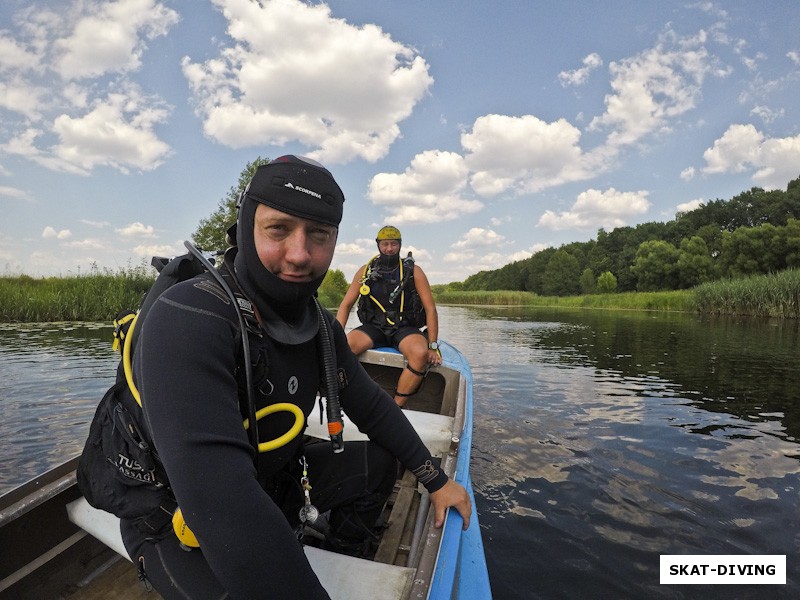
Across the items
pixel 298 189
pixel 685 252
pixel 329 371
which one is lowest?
pixel 329 371

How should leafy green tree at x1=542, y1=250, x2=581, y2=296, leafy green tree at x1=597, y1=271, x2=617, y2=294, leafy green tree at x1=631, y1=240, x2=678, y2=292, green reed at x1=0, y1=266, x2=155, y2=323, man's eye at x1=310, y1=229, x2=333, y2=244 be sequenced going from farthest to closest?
leafy green tree at x1=542, y1=250, x2=581, y2=296 → leafy green tree at x1=597, y1=271, x2=617, y2=294 → leafy green tree at x1=631, y1=240, x2=678, y2=292 → green reed at x1=0, y1=266, x2=155, y2=323 → man's eye at x1=310, y1=229, x2=333, y2=244

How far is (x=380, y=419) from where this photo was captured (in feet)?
7.75

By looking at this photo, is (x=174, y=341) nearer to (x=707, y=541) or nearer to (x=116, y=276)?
(x=707, y=541)

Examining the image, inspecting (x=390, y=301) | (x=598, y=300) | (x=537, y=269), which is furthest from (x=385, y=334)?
(x=537, y=269)

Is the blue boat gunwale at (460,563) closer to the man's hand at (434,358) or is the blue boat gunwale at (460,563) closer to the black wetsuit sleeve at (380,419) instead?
the black wetsuit sleeve at (380,419)

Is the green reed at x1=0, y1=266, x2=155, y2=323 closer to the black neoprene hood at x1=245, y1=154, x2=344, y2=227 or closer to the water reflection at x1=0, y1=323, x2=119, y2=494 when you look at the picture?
the water reflection at x1=0, y1=323, x2=119, y2=494

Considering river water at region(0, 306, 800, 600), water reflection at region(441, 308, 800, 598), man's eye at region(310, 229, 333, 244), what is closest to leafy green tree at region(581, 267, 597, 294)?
river water at region(0, 306, 800, 600)

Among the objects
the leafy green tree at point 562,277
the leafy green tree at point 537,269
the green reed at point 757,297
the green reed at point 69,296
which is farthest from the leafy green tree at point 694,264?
the green reed at point 69,296

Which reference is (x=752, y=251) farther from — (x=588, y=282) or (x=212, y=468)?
(x=212, y=468)

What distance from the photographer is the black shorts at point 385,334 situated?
6266 mm

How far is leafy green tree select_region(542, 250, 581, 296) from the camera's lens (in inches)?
3497

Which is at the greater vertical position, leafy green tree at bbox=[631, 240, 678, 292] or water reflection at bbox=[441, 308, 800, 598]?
leafy green tree at bbox=[631, 240, 678, 292]

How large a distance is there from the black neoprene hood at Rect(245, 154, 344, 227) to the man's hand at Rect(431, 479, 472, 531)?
151 centimetres

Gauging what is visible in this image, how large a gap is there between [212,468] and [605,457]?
18.5 ft
